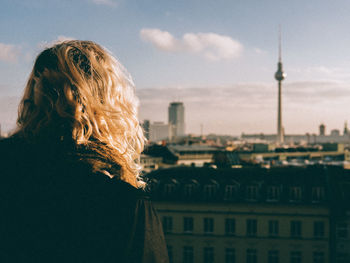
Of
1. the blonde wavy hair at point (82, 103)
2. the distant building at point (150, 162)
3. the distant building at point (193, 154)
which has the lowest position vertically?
the blonde wavy hair at point (82, 103)

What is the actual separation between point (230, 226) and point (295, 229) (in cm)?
505

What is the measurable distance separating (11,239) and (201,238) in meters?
31.2

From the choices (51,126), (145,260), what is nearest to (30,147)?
(51,126)

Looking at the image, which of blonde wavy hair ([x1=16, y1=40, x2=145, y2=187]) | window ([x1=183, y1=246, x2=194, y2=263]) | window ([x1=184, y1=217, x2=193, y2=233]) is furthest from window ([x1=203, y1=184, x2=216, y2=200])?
blonde wavy hair ([x1=16, y1=40, x2=145, y2=187])

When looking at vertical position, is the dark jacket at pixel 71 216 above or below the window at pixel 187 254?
above

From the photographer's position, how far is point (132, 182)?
2268 millimetres

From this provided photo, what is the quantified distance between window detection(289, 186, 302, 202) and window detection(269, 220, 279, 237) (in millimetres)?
2277

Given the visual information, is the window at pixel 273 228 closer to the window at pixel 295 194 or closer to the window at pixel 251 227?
the window at pixel 251 227

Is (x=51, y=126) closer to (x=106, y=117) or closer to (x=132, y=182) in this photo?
(x=106, y=117)

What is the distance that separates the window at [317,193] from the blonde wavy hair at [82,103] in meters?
31.9

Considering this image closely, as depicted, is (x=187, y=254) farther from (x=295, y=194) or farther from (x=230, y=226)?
(x=295, y=194)

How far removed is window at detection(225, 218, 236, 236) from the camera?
31984 mm

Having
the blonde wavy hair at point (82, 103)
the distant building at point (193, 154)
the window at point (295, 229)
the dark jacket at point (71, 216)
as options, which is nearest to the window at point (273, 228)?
the window at point (295, 229)

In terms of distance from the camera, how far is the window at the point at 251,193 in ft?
107
